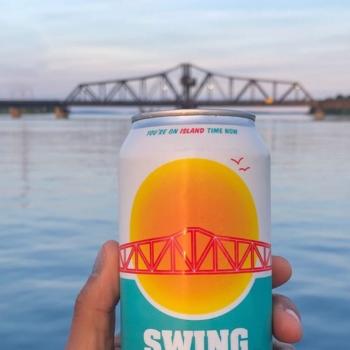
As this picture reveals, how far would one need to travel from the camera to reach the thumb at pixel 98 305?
170 cm

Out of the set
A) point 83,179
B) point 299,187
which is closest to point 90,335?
point 299,187

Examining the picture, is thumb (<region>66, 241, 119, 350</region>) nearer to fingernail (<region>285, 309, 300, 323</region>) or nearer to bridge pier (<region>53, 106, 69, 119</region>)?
Result: fingernail (<region>285, 309, 300, 323</region>)

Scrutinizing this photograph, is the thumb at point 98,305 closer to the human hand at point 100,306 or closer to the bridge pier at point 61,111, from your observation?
the human hand at point 100,306

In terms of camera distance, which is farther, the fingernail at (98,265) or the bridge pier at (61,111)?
the bridge pier at (61,111)

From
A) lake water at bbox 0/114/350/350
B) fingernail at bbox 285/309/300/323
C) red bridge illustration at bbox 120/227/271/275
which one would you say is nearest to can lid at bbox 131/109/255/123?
red bridge illustration at bbox 120/227/271/275

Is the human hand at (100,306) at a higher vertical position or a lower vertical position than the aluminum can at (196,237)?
lower

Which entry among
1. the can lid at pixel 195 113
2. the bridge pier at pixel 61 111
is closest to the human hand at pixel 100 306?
the can lid at pixel 195 113

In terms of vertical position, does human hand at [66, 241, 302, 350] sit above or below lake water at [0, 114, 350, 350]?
above

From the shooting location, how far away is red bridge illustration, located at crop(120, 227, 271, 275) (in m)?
1.45

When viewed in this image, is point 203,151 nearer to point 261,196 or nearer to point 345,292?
point 261,196

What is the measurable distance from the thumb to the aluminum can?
17 centimetres

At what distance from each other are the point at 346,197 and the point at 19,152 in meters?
12.7

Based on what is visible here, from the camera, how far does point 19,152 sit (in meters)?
21.6

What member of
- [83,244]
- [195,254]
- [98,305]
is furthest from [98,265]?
[83,244]
